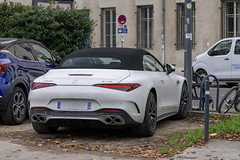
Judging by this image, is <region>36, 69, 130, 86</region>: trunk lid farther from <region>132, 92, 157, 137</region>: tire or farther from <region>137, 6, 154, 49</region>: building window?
<region>137, 6, 154, 49</region>: building window

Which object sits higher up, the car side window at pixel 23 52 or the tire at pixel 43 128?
the car side window at pixel 23 52

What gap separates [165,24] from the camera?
30859 mm

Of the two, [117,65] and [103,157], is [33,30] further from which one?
[103,157]

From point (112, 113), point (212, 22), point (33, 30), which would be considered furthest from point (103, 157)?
point (212, 22)

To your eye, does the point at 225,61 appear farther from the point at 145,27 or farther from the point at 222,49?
the point at 145,27

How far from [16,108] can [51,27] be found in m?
7.55

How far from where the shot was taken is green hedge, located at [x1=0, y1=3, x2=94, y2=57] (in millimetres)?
17688

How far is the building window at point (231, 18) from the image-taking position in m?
28.1

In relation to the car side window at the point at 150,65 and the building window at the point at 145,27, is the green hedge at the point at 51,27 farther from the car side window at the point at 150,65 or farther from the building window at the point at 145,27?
the building window at the point at 145,27

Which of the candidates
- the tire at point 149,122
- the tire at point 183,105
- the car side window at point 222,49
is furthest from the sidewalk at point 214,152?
the car side window at point 222,49

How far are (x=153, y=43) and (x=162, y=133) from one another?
22.3 m

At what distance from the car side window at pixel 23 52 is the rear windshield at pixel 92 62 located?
5.93 ft

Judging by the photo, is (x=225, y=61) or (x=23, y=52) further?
(x=225, y=61)

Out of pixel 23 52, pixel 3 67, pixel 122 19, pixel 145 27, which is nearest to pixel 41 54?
pixel 23 52
